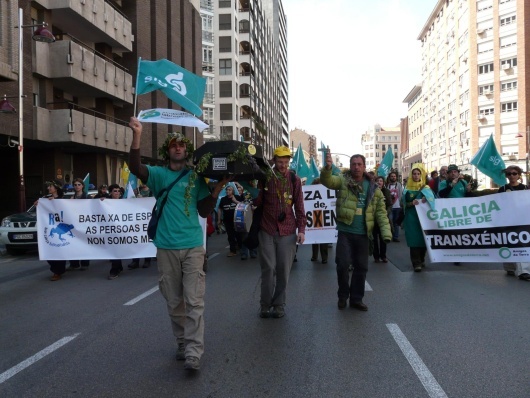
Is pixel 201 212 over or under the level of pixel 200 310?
over

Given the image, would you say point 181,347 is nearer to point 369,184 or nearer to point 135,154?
point 135,154

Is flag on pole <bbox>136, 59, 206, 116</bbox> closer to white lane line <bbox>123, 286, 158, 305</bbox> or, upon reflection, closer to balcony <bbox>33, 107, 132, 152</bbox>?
white lane line <bbox>123, 286, 158, 305</bbox>

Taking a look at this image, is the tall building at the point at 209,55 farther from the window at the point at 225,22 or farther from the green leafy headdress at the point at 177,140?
the green leafy headdress at the point at 177,140

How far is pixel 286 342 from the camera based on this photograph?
17.5ft

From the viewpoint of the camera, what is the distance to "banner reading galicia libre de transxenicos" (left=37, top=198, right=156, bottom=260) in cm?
1038

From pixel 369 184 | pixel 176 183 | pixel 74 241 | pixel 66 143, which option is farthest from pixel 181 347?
pixel 66 143

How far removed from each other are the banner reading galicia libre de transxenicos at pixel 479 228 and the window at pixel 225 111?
5767 cm

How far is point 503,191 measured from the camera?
9875mm

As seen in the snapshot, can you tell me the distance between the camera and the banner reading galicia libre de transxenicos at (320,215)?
11.7 m

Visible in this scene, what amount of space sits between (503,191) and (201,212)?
724 centimetres

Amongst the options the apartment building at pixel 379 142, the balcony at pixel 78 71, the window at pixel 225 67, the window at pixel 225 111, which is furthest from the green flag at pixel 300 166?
the apartment building at pixel 379 142

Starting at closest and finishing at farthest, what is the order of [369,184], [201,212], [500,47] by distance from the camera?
[201,212] < [369,184] < [500,47]

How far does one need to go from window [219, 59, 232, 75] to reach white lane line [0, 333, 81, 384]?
206 ft

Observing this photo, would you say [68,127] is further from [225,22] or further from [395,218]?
[225,22]
